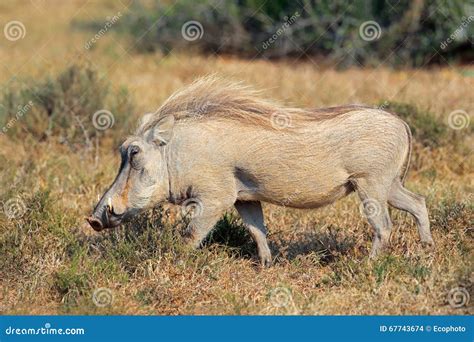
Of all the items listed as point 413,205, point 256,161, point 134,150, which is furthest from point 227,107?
point 413,205

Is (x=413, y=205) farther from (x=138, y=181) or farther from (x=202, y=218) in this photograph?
(x=138, y=181)

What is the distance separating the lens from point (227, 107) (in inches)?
247

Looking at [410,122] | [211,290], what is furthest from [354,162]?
[410,122]

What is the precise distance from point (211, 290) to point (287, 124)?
3.88 feet

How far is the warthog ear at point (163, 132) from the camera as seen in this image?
620 cm

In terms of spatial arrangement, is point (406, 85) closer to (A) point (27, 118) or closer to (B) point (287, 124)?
(A) point (27, 118)

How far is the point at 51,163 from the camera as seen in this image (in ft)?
29.1

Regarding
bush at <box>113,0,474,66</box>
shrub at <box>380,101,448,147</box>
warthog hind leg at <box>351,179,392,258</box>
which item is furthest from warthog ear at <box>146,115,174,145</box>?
bush at <box>113,0,474,66</box>

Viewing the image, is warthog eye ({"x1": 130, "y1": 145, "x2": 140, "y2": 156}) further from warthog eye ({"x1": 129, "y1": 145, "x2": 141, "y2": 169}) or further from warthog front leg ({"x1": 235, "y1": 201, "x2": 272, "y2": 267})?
warthog front leg ({"x1": 235, "y1": 201, "x2": 272, "y2": 267})

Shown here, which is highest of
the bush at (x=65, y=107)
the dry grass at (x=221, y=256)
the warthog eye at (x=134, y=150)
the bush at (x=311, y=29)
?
the bush at (x=311, y=29)

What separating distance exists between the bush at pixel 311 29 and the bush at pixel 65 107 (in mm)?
2965

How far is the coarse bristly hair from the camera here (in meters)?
6.22

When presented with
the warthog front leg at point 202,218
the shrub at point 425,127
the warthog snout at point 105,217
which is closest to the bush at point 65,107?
the shrub at point 425,127

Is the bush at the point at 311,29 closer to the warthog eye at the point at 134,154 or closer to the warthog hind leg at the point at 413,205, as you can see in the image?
the warthog hind leg at the point at 413,205
